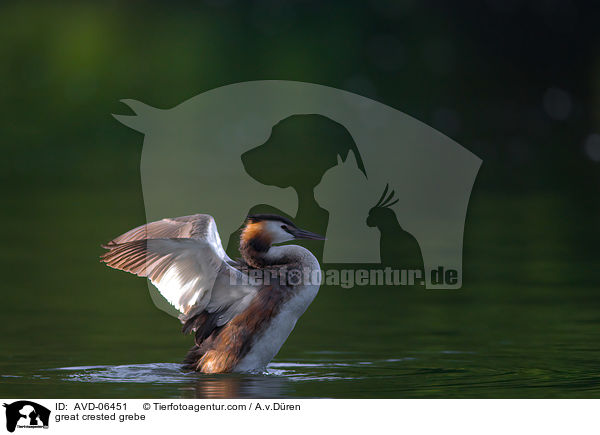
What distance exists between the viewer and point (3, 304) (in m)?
12.5

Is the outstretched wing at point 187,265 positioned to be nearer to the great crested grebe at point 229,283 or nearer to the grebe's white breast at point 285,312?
the great crested grebe at point 229,283

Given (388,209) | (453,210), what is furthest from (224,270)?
(388,209)

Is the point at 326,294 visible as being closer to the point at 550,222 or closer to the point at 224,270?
the point at 224,270

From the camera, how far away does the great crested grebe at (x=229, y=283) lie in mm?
9148

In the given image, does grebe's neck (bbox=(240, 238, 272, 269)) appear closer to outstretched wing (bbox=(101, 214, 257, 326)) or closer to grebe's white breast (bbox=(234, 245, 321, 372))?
grebe's white breast (bbox=(234, 245, 321, 372))

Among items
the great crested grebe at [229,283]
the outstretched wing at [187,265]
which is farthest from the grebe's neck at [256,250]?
the outstretched wing at [187,265]

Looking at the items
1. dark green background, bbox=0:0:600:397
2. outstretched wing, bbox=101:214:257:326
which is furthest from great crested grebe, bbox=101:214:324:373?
dark green background, bbox=0:0:600:397

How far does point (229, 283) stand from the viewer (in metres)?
9.41

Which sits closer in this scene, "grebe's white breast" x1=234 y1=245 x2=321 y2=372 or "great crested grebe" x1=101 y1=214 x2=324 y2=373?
"great crested grebe" x1=101 y1=214 x2=324 y2=373
